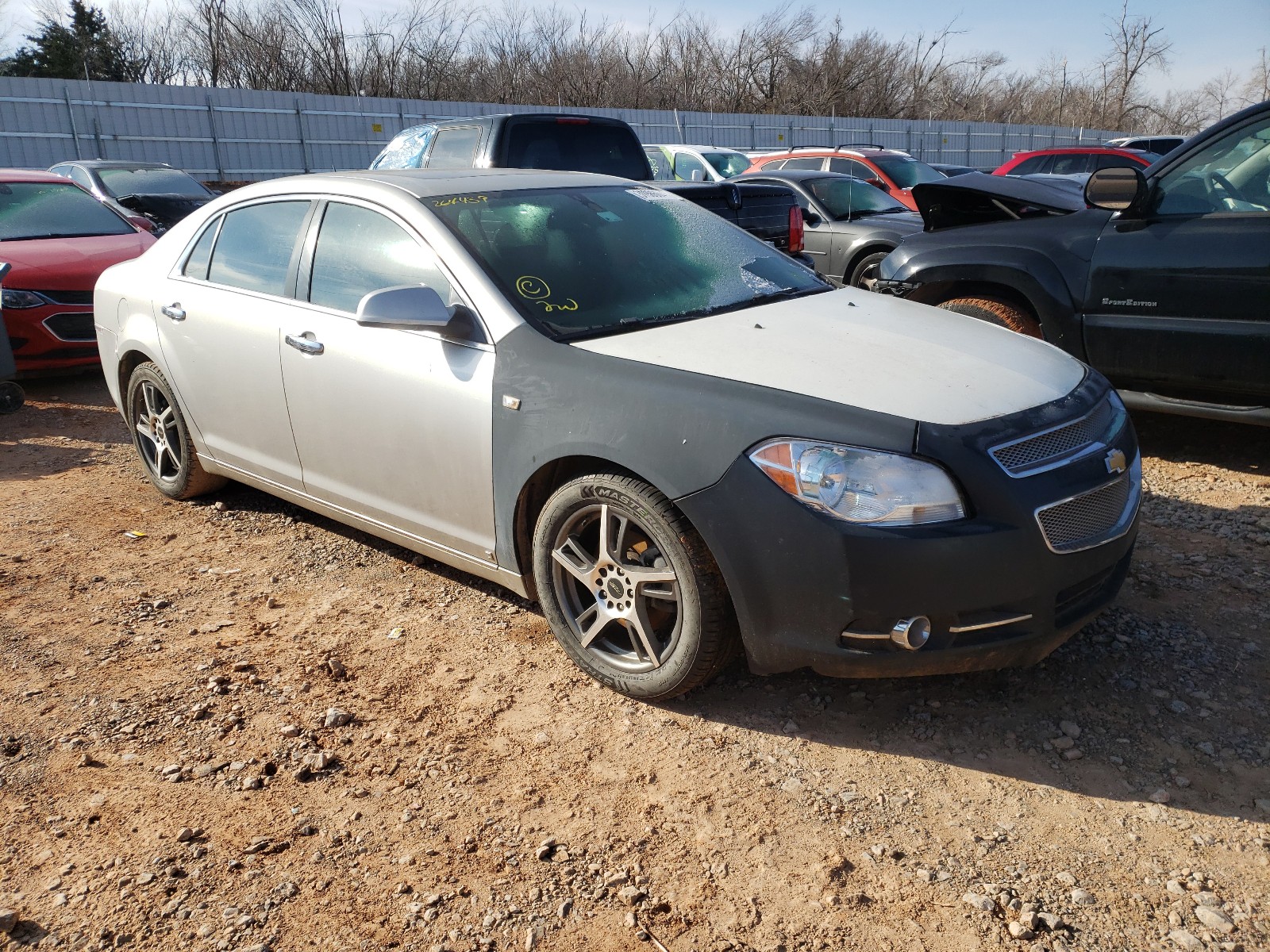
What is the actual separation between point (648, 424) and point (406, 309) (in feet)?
3.25

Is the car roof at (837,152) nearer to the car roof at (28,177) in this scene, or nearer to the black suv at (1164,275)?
the black suv at (1164,275)

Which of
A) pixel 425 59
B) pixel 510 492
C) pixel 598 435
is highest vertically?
pixel 425 59

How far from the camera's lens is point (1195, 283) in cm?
494

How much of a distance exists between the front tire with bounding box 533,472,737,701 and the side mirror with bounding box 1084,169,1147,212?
340 cm

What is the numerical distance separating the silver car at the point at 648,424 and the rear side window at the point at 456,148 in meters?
4.07

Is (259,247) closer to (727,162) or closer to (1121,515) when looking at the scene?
(1121,515)

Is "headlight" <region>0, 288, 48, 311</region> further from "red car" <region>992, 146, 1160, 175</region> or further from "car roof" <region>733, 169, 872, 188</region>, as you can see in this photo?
"red car" <region>992, 146, 1160, 175</region>

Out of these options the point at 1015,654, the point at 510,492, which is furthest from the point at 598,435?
the point at 1015,654

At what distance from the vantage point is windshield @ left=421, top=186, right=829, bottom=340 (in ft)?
11.6

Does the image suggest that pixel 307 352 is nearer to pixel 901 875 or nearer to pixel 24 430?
pixel 901 875

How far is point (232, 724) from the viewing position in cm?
319

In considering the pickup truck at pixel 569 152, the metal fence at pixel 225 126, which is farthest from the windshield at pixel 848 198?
the metal fence at pixel 225 126

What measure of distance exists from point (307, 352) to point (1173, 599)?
3463 millimetres

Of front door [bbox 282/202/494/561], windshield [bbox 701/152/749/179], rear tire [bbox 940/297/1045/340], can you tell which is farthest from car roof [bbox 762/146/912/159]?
front door [bbox 282/202/494/561]
